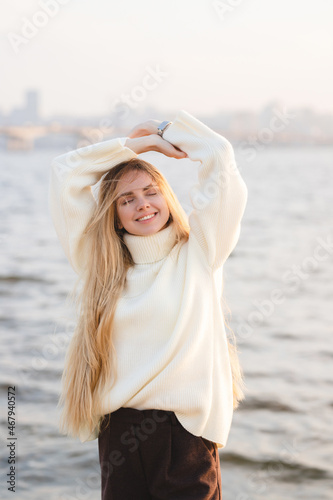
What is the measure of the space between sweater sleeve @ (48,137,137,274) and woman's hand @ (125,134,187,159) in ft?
0.08

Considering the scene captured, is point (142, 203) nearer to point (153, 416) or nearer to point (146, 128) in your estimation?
point (146, 128)

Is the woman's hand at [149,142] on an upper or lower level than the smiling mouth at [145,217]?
upper

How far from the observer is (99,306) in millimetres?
2035

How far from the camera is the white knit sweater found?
1922 mm

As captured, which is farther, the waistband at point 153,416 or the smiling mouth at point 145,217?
the smiling mouth at point 145,217

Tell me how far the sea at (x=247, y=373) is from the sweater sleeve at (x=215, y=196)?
643 millimetres

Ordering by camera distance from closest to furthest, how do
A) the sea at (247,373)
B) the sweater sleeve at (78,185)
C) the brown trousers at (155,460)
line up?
the brown trousers at (155,460) → the sweater sleeve at (78,185) → the sea at (247,373)

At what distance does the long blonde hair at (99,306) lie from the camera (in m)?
2.01

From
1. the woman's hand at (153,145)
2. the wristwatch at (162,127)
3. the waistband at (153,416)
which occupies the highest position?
the wristwatch at (162,127)

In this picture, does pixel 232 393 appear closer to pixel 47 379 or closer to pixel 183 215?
pixel 183 215

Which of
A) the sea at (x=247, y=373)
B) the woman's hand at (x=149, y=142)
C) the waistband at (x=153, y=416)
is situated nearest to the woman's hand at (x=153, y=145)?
the woman's hand at (x=149, y=142)

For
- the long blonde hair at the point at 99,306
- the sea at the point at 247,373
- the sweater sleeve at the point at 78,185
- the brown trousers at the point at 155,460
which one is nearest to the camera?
the brown trousers at the point at 155,460

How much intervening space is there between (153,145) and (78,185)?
27cm

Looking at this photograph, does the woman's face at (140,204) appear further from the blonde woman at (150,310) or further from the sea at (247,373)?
the sea at (247,373)
